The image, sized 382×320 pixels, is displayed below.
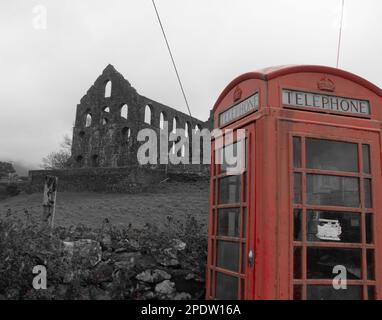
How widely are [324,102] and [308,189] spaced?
0.96 metres

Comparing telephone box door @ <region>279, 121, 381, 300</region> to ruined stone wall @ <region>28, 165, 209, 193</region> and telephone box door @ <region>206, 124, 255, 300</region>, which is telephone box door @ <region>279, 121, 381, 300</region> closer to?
telephone box door @ <region>206, 124, 255, 300</region>

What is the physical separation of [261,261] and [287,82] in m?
1.84

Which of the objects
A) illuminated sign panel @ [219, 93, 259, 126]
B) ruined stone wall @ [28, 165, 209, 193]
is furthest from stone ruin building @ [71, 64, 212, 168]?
illuminated sign panel @ [219, 93, 259, 126]

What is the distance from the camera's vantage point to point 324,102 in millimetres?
3990

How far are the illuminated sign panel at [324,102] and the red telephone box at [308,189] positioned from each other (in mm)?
11

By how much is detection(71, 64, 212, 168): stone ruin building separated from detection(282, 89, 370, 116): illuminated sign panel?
78.8 feet

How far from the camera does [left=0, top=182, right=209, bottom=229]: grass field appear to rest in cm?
1105

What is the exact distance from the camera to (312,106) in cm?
394

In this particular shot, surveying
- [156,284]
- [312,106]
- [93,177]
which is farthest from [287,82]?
[93,177]

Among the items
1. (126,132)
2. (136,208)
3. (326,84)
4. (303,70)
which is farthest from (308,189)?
(126,132)

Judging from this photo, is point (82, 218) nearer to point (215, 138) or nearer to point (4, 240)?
point (4, 240)

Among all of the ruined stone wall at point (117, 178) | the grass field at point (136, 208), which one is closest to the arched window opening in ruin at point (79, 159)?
the ruined stone wall at point (117, 178)

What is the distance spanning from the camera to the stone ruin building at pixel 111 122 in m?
28.6

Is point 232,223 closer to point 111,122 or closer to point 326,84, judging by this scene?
point 326,84
